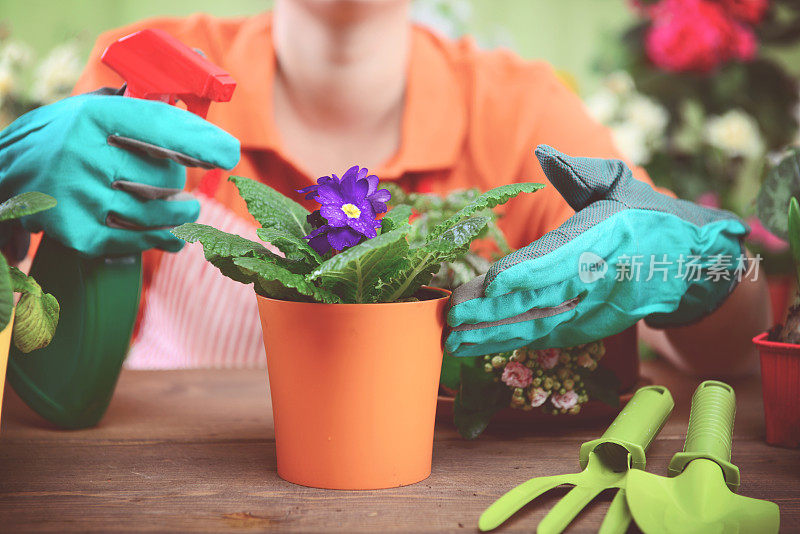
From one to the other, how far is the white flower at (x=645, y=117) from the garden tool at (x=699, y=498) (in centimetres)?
148

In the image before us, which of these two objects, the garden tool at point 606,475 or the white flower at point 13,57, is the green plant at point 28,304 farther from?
the white flower at point 13,57

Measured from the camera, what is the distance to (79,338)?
1.89 ft

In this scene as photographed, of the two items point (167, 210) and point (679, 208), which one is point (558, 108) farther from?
point (167, 210)

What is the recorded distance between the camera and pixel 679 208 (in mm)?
658

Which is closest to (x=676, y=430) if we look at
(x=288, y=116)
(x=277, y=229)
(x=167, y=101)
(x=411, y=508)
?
(x=411, y=508)

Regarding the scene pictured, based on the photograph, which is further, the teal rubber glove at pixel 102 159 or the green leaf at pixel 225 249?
the teal rubber glove at pixel 102 159

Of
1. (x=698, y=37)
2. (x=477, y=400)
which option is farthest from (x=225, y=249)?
(x=698, y=37)

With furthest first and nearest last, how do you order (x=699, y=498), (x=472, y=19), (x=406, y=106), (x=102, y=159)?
(x=472, y=19), (x=406, y=106), (x=102, y=159), (x=699, y=498)

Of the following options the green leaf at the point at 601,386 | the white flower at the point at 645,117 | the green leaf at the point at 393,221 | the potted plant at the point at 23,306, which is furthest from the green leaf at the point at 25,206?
the white flower at the point at 645,117

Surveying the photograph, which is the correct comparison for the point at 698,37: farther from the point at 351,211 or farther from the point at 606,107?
the point at 351,211

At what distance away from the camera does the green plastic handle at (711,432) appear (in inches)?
17.5

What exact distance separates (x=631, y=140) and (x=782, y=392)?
1324 mm

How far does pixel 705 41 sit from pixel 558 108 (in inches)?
34.4

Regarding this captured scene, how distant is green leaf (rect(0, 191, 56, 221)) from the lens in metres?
0.44
